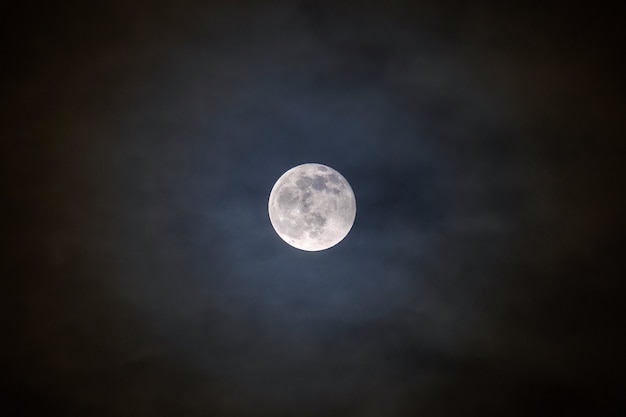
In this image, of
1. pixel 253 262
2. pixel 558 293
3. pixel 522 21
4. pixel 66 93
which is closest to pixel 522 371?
pixel 558 293

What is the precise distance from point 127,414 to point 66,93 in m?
4.64

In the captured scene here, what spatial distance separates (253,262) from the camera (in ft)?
22.6

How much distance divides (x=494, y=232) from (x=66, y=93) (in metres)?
5.05

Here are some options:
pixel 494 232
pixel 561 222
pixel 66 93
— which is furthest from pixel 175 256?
pixel 561 222

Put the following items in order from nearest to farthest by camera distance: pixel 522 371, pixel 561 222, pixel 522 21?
pixel 522 21, pixel 561 222, pixel 522 371

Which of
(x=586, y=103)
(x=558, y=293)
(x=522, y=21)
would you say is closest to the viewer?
(x=522, y=21)

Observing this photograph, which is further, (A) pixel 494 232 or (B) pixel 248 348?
(B) pixel 248 348

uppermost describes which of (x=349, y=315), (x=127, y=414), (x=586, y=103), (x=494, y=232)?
(x=586, y=103)

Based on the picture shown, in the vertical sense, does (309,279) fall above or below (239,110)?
below

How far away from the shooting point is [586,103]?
620 cm

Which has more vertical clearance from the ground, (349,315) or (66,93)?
(66,93)

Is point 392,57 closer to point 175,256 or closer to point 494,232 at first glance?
point 494,232

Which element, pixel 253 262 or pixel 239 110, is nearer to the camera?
pixel 239 110

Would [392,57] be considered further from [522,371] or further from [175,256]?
[522,371]
